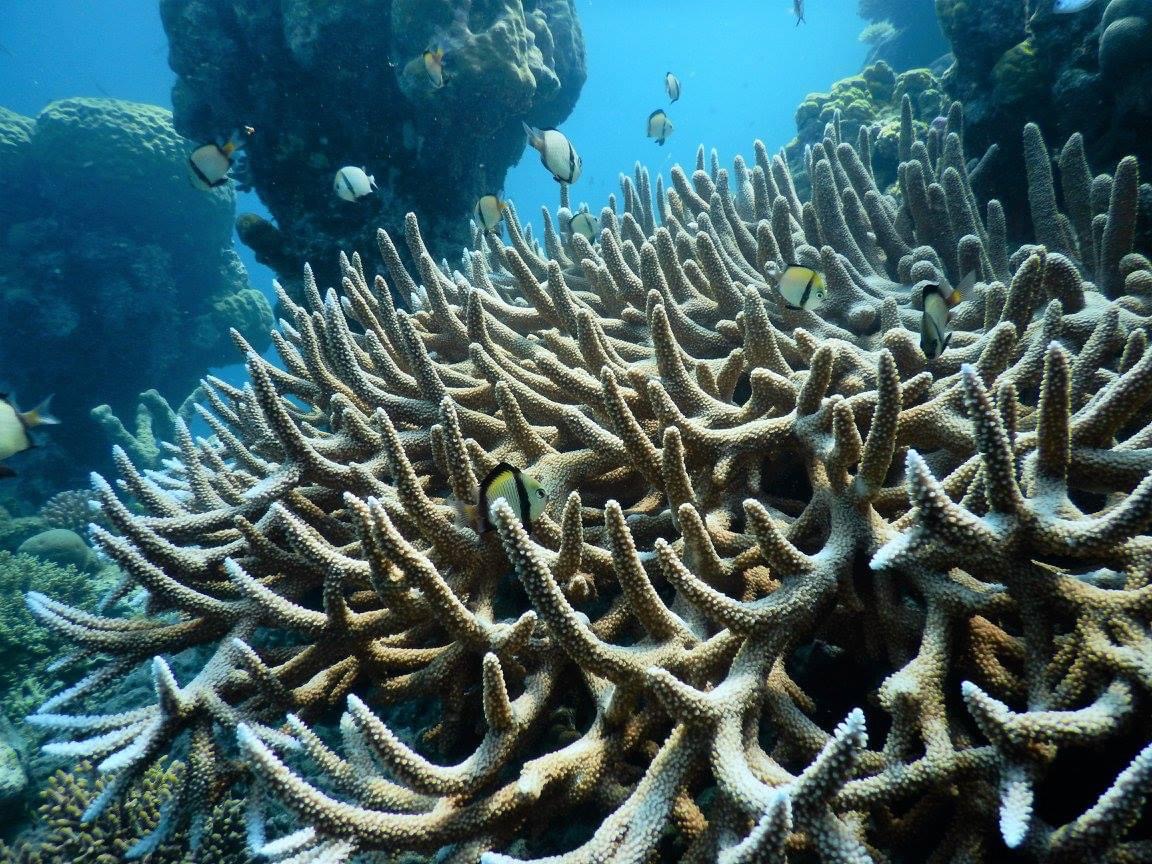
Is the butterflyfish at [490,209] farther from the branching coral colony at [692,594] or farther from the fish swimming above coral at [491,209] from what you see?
the branching coral colony at [692,594]

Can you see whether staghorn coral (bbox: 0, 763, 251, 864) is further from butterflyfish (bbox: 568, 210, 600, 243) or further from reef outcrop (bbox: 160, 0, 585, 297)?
reef outcrop (bbox: 160, 0, 585, 297)

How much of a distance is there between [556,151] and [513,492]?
349cm

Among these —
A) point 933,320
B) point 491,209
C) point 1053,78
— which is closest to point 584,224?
point 491,209

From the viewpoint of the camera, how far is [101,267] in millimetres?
15234

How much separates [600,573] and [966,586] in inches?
46.3

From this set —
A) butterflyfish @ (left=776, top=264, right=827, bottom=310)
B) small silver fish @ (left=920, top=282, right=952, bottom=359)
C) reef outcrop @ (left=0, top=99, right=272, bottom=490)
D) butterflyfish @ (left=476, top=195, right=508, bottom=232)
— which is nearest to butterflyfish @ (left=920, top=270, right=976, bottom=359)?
small silver fish @ (left=920, top=282, right=952, bottom=359)

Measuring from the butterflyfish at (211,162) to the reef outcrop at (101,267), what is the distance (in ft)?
39.1

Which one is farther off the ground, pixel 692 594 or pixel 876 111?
pixel 876 111

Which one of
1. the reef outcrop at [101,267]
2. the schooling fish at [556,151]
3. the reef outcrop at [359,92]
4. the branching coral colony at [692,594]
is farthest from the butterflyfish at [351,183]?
the reef outcrop at [101,267]

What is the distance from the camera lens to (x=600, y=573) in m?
2.17

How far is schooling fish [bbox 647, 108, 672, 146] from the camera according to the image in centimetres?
737

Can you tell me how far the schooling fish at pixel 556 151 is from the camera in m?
4.41

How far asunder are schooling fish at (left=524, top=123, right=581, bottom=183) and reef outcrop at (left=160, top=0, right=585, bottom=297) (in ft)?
16.4

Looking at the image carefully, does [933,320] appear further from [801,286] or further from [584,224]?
[584,224]
